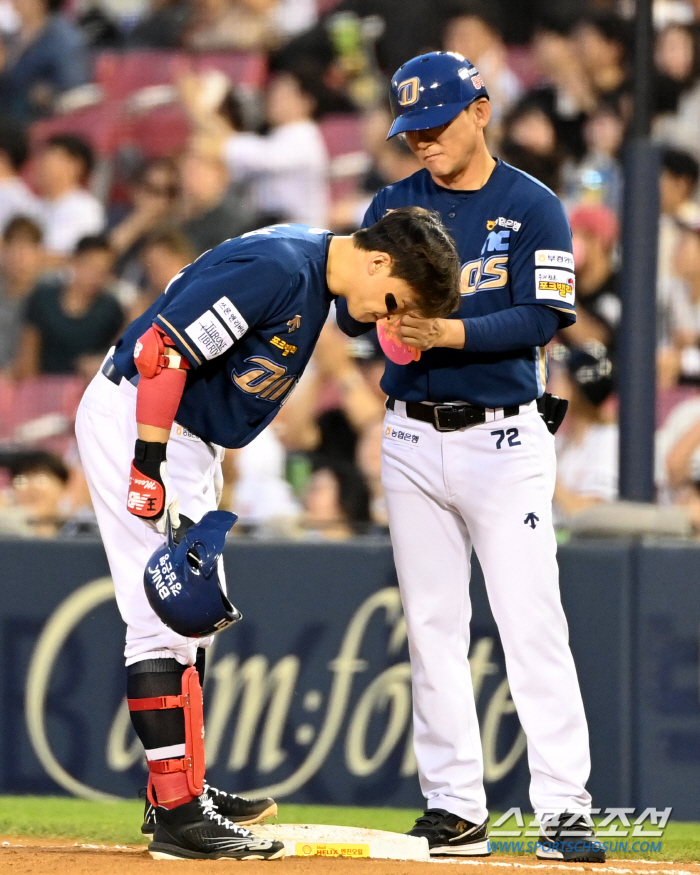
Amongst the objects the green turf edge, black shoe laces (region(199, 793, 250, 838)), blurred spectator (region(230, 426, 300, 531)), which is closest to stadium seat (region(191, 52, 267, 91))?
blurred spectator (region(230, 426, 300, 531))

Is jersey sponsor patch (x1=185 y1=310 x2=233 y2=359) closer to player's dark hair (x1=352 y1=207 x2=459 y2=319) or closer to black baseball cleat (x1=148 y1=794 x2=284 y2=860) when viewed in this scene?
player's dark hair (x1=352 y1=207 x2=459 y2=319)

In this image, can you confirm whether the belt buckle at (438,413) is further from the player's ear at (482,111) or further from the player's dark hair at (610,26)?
the player's dark hair at (610,26)

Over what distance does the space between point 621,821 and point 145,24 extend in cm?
686

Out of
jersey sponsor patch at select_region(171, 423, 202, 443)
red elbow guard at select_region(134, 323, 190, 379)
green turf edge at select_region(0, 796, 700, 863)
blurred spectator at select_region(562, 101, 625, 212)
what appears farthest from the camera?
blurred spectator at select_region(562, 101, 625, 212)

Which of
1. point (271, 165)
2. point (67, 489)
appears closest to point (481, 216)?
point (67, 489)

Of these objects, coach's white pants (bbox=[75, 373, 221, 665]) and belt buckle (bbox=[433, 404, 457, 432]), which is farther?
belt buckle (bbox=[433, 404, 457, 432])

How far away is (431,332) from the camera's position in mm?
3867

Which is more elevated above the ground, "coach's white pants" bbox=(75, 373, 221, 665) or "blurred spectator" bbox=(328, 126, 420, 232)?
"blurred spectator" bbox=(328, 126, 420, 232)

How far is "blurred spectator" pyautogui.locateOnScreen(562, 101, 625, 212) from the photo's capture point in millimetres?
7531

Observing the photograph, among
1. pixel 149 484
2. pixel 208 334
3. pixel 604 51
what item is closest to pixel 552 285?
pixel 208 334

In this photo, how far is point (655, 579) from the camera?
5.47 meters

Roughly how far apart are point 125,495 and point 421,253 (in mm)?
1088

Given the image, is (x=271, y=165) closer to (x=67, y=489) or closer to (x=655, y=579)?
(x=67, y=489)

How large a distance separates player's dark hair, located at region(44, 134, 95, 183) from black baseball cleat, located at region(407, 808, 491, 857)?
234 inches
